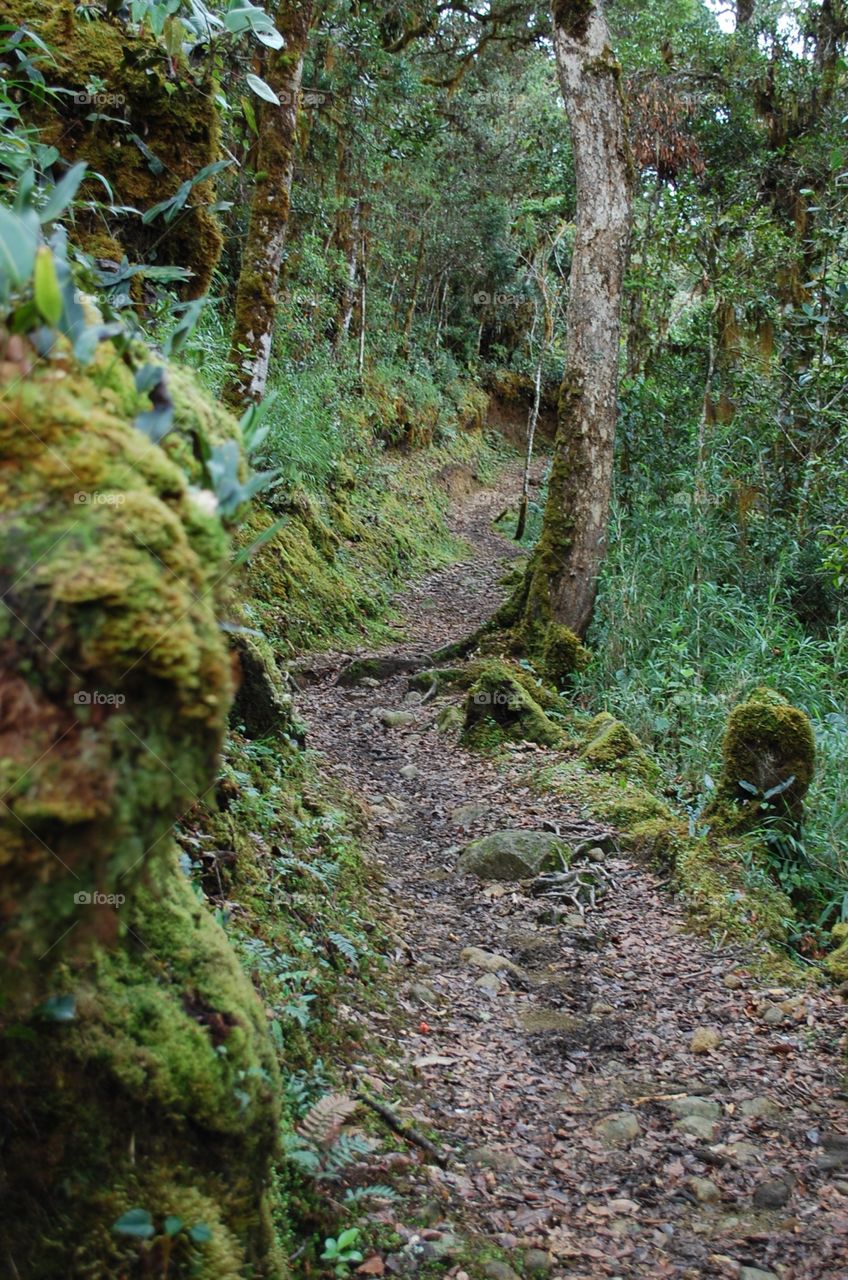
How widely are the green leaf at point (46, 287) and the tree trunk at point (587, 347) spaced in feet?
24.0

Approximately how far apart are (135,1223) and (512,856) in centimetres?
355

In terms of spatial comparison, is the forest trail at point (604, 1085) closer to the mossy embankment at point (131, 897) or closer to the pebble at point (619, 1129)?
the pebble at point (619, 1129)

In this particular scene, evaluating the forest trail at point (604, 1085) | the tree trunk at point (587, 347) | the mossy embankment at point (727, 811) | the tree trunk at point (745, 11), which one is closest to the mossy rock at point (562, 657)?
the tree trunk at point (587, 347)

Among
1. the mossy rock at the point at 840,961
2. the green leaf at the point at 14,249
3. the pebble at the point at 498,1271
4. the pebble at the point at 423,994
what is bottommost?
the pebble at the point at 423,994

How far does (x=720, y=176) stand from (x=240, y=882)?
473 inches

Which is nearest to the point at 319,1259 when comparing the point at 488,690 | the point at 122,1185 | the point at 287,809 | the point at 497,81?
the point at 122,1185

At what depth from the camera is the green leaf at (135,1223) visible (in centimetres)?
164

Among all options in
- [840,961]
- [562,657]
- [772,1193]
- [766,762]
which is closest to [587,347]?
[562,657]

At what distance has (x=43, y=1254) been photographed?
166cm

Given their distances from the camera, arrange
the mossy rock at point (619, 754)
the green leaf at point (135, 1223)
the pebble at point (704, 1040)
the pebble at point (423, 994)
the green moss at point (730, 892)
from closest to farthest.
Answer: the green leaf at point (135, 1223)
the pebble at point (704, 1040)
the pebble at point (423, 994)
the green moss at point (730, 892)
the mossy rock at point (619, 754)

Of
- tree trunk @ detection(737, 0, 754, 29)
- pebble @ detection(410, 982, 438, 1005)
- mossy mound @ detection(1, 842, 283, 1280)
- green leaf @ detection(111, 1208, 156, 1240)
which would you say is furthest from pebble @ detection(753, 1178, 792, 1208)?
tree trunk @ detection(737, 0, 754, 29)

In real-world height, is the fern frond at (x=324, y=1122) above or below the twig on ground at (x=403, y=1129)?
above

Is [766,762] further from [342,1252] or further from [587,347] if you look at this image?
[587,347]

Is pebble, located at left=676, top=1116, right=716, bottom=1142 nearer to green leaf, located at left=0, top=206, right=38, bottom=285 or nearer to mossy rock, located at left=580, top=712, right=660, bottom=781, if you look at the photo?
mossy rock, located at left=580, top=712, right=660, bottom=781
